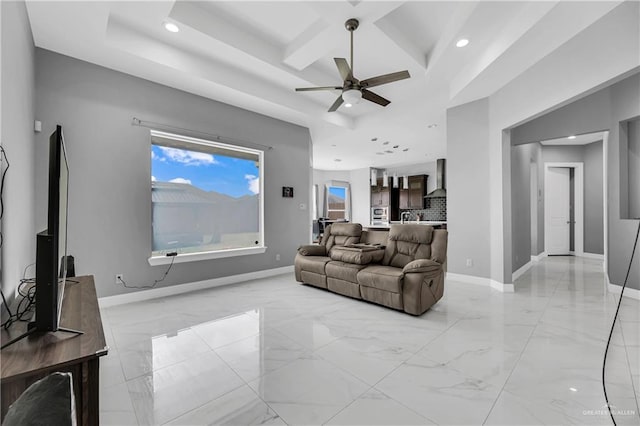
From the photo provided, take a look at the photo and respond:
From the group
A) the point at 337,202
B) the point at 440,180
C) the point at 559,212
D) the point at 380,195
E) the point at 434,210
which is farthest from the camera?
the point at 337,202

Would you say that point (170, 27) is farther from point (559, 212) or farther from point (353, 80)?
point (559, 212)

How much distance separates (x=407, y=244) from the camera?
3711mm

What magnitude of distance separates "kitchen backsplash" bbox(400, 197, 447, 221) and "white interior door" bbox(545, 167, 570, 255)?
8.58 ft

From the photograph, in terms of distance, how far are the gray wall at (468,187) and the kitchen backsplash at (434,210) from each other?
448 cm

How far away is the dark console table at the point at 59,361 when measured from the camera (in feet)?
3.06

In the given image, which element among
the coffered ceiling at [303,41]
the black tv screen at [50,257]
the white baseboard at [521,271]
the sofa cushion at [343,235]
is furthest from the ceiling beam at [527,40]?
the black tv screen at [50,257]

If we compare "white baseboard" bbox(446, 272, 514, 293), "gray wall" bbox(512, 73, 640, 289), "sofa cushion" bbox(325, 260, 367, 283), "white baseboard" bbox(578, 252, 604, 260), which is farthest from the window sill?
"white baseboard" bbox(578, 252, 604, 260)

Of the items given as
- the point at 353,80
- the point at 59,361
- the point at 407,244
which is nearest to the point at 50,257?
the point at 59,361

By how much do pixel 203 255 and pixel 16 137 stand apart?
2.49 meters

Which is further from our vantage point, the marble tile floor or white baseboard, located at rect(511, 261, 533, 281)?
white baseboard, located at rect(511, 261, 533, 281)

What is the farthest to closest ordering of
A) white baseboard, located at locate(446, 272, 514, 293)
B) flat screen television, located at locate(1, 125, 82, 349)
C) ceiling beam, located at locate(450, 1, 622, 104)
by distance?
white baseboard, located at locate(446, 272, 514, 293) → ceiling beam, located at locate(450, 1, 622, 104) → flat screen television, located at locate(1, 125, 82, 349)

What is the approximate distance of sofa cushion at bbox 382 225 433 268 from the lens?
11.6 feet

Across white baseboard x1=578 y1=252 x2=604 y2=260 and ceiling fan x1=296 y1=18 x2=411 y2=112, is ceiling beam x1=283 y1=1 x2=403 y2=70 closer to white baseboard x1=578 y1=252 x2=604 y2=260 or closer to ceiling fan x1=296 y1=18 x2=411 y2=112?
ceiling fan x1=296 y1=18 x2=411 y2=112

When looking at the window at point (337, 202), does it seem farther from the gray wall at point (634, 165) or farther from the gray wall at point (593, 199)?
the gray wall at point (634, 165)
